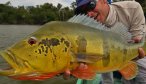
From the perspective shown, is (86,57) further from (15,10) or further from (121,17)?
(15,10)

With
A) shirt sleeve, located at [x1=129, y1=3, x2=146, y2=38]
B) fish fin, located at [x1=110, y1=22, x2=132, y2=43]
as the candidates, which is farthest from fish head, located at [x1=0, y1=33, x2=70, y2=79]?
shirt sleeve, located at [x1=129, y1=3, x2=146, y2=38]

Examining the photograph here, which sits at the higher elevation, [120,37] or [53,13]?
[120,37]

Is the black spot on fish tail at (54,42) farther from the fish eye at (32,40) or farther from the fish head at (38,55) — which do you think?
the fish eye at (32,40)

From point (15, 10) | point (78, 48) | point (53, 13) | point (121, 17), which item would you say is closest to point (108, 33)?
point (78, 48)

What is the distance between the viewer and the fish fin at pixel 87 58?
11.2ft

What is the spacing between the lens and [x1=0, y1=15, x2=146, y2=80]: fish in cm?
318

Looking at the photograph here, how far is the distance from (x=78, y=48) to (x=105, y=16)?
134 cm

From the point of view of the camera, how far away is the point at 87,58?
347cm

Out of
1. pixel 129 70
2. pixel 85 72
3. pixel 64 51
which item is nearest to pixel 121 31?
pixel 129 70

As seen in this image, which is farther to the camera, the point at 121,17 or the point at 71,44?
the point at 121,17

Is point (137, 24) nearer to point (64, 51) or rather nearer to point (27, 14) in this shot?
point (64, 51)

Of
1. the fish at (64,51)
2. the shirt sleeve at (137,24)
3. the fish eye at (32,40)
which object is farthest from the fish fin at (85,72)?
the shirt sleeve at (137,24)

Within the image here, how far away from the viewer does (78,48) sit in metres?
3.41

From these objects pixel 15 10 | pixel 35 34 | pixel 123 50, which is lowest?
pixel 15 10
